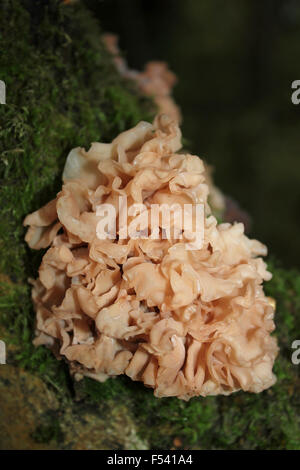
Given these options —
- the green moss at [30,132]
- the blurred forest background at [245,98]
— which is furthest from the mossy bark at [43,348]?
the blurred forest background at [245,98]

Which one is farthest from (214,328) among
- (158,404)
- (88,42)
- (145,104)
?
(145,104)

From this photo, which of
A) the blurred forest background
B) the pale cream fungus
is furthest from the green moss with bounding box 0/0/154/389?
the blurred forest background

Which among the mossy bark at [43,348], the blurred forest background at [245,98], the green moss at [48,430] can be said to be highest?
the blurred forest background at [245,98]

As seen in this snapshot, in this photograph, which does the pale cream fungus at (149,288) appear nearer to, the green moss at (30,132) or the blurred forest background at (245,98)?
the green moss at (30,132)

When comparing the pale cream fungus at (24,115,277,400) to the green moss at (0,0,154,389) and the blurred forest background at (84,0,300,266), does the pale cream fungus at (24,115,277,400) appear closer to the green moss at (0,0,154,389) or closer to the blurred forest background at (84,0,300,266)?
the green moss at (0,0,154,389)

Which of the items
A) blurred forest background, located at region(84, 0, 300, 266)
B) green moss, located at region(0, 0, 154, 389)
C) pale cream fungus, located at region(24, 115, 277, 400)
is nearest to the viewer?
pale cream fungus, located at region(24, 115, 277, 400)

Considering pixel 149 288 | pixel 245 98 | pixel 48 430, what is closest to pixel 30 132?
pixel 149 288
